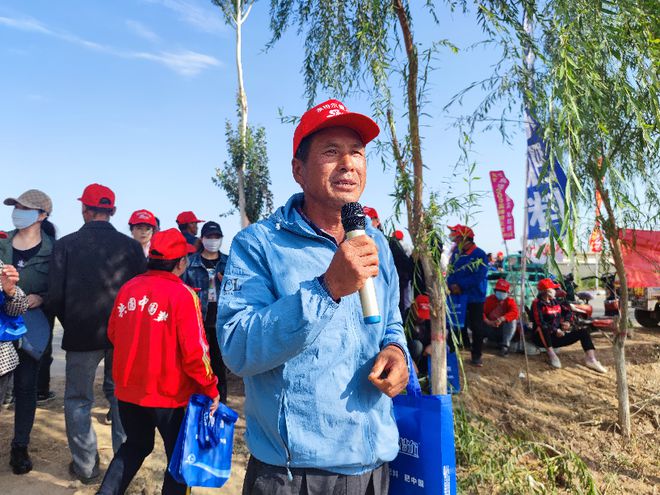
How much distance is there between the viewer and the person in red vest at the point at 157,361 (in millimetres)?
3268

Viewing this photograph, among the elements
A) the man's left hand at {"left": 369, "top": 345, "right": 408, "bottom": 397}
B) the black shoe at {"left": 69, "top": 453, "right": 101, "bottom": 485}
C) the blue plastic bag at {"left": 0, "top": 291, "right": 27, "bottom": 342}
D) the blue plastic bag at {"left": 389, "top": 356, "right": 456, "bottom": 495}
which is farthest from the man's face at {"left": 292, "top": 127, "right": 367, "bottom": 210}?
the black shoe at {"left": 69, "top": 453, "right": 101, "bottom": 485}

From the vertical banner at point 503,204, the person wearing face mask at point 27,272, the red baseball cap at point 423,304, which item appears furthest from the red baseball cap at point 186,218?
the vertical banner at point 503,204

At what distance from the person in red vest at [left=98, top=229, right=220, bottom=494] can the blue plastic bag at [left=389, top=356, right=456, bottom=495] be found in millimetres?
1803

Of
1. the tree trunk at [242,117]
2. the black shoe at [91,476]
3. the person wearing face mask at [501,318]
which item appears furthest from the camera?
the tree trunk at [242,117]

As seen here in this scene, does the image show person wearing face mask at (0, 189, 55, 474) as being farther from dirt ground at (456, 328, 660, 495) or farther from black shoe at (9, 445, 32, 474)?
dirt ground at (456, 328, 660, 495)

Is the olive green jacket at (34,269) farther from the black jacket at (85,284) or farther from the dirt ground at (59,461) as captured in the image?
the dirt ground at (59,461)

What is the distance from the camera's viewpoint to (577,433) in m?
5.66

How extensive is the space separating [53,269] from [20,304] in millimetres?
626

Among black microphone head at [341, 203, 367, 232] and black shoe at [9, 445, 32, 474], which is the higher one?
black microphone head at [341, 203, 367, 232]

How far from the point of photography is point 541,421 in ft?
19.6

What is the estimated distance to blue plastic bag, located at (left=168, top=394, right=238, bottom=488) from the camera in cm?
304

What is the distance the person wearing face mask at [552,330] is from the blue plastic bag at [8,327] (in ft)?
23.1

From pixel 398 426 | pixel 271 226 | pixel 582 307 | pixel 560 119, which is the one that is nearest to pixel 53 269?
pixel 271 226

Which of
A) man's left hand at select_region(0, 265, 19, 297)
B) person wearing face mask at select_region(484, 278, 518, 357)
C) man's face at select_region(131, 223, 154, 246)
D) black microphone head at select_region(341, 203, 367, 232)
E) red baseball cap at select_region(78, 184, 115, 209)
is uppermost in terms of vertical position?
red baseball cap at select_region(78, 184, 115, 209)
